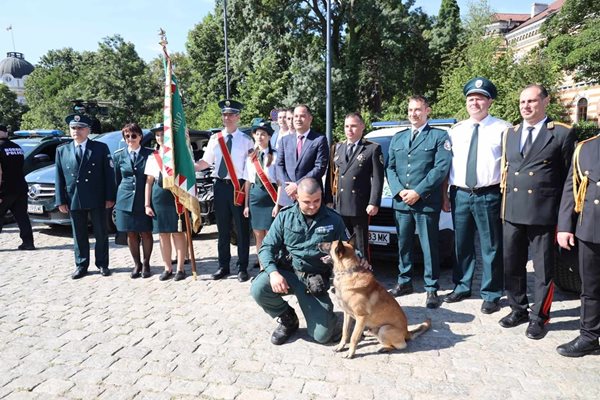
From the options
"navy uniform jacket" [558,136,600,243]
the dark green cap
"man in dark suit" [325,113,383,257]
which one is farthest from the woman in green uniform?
"navy uniform jacket" [558,136,600,243]

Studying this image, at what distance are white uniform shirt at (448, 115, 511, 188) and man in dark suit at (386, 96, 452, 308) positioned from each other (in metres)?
0.09

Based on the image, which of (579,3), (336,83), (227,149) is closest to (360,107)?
(336,83)

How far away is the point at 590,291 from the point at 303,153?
3100 millimetres

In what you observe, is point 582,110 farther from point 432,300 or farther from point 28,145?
point 28,145

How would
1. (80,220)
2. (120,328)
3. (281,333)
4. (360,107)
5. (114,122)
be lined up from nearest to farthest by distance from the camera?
(281,333) < (120,328) < (80,220) < (360,107) < (114,122)

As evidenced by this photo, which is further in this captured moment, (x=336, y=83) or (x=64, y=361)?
(x=336, y=83)

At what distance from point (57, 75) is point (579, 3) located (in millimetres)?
58822

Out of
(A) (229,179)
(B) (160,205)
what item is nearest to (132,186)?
(B) (160,205)

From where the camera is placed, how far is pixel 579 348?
3506 mm

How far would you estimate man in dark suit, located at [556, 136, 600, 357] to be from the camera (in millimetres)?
3389

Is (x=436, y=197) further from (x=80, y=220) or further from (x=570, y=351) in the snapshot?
(x=80, y=220)

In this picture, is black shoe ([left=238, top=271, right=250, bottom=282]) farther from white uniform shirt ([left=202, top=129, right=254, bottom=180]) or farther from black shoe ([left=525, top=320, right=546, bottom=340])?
black shoe ([left=525, top=320, right=546, bottom=340])

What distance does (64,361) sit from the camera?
3.59 m

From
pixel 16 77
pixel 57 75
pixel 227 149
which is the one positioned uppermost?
pixel 16 77
